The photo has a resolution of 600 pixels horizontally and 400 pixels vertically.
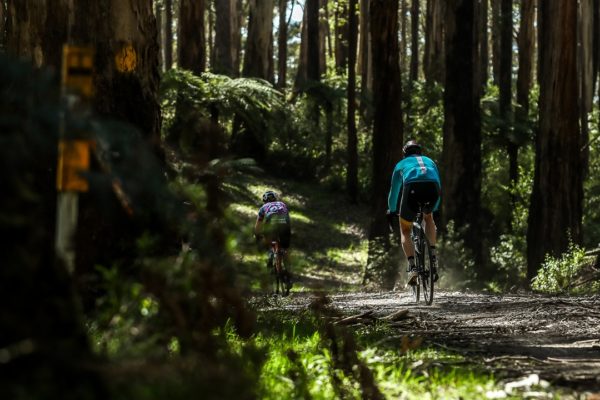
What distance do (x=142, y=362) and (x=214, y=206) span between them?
124 cm

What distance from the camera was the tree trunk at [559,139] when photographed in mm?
18000

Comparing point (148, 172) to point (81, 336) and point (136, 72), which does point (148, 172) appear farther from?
point (136, 72)

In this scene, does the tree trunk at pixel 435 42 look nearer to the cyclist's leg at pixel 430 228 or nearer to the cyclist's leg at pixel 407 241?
the cyclist's leg at pixel 407 241

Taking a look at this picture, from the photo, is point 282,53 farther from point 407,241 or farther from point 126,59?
point 126,59

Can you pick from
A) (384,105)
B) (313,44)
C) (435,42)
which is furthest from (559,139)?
(435,42)

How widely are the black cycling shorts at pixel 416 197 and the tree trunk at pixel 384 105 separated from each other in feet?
25.9

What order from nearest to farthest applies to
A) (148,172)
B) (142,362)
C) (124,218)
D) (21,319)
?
1. (21,319)
2. (142,362)
3. (148,172)
4. (124,218)

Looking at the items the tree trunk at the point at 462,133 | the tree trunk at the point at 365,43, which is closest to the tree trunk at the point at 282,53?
the tree trunk at the point at 365,43

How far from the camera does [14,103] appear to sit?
3.35m

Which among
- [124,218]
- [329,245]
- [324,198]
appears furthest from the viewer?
[324,198]

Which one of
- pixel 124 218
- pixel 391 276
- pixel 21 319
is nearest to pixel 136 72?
pixel 124 218

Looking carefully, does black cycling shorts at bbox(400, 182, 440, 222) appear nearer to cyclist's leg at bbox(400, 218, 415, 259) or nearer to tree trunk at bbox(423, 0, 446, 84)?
cyclist's leg at bbox(400, 218, 415, 259)

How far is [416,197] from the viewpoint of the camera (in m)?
11.3

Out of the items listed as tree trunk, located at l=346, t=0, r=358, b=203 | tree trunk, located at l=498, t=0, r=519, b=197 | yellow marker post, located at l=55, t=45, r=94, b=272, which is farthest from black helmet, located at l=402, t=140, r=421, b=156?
tree trunk, located at l=346, t=0, r=358, b=203
